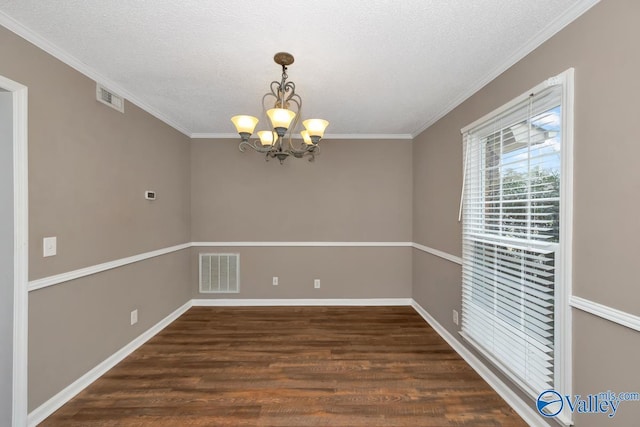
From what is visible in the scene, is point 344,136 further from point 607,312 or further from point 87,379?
point 87,379

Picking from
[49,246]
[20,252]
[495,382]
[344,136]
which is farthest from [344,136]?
[20,252]

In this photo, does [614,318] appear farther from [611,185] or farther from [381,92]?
[381,92]

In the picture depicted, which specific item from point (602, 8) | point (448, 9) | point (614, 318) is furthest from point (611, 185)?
point (448, 9)

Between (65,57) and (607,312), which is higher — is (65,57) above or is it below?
above

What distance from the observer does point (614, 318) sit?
4.32 ft

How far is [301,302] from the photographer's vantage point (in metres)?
4.04

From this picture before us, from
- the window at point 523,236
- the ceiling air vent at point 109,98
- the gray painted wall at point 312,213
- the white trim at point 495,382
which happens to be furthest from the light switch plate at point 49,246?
the white trim at point 495,382

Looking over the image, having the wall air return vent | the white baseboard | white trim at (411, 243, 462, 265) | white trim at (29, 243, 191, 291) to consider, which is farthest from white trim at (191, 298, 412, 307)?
white trim at (29, 243, 191, 291)

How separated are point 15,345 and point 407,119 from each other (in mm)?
3912

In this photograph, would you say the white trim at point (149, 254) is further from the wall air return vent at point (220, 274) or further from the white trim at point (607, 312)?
the white trim at point (607, 312)

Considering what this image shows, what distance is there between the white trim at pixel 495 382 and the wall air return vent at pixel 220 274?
2.73 metres

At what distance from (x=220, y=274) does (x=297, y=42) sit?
325cm

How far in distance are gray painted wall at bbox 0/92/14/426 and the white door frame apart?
0.08 feet

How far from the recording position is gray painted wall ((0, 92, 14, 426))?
5.51ft
